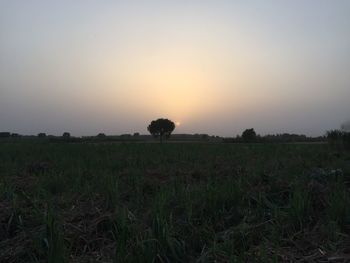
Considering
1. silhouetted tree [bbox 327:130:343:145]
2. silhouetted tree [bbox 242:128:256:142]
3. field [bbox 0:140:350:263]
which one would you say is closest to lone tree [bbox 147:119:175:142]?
silhouetted tree [bbox 242:128:256:142]

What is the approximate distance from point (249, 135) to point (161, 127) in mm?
26127

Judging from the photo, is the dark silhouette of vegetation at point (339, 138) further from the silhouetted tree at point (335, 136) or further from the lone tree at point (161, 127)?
the lone tree at point (161, 127)

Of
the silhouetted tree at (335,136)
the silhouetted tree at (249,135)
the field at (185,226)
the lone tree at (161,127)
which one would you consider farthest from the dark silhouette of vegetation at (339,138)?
the lone tree at (161,127)

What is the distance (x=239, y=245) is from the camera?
4.40 metres

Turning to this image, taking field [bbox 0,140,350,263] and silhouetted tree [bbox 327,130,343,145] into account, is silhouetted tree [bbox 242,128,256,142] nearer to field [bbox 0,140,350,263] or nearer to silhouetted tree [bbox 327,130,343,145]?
silhouetted tree [bbox 327,130,343,145]

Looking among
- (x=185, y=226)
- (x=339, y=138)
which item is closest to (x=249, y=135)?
(x=339, y=138)

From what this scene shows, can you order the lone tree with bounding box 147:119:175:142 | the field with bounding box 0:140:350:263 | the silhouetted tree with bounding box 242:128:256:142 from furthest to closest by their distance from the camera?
1. the lone tree with bounding box 147:119:175:142
2. the silhouetted tree with bounding box 242:128:256:142
3. the field with bounding box 0:140:350:263

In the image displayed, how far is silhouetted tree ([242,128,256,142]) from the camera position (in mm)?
53463

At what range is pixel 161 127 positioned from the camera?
7856 cm

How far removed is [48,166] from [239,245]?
31.4 feet

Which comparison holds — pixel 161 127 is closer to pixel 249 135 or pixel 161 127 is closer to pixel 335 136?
pixel 249 135

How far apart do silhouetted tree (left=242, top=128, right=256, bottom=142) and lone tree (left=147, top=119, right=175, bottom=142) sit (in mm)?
23773

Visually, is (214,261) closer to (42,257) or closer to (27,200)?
(42,257)

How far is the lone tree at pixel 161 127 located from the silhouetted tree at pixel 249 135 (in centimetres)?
2377
